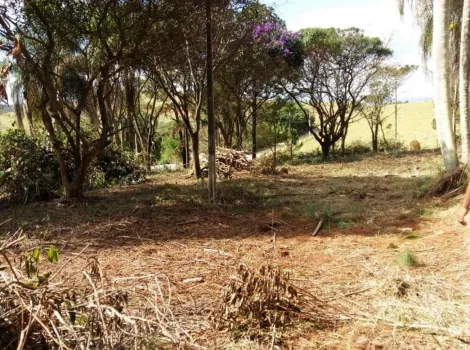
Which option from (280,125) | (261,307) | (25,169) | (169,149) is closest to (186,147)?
(169,149)

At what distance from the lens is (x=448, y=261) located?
437 centimetres

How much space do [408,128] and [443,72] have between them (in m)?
29.0

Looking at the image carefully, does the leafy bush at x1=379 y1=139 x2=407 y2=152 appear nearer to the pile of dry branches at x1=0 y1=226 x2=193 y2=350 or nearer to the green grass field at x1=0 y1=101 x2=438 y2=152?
the green grass field at x1=0 y1=101 x2=438 y2=152

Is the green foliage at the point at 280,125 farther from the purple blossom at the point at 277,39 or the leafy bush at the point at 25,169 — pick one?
the leafy bush at the point at 25,169

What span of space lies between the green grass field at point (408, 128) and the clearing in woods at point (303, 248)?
18494mm

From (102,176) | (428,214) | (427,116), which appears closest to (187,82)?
(102,176)

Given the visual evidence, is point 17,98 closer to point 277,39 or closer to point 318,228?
point 277,39

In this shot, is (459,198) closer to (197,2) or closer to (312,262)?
(312,262)

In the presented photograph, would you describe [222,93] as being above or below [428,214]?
above

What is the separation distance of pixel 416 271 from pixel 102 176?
9.49 m

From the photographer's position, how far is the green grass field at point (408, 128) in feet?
89.9

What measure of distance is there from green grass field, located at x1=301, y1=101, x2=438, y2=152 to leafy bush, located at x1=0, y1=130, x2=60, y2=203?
19357 millimetres

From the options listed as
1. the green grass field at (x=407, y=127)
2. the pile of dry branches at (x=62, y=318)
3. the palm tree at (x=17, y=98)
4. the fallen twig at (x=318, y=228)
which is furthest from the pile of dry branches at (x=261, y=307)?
the green grass field at (x=407, y=127)

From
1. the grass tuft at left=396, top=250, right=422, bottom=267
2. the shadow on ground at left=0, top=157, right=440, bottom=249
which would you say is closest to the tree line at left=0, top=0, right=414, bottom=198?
the shadow on ground at left=0, top=157, right=440, bottom=249
